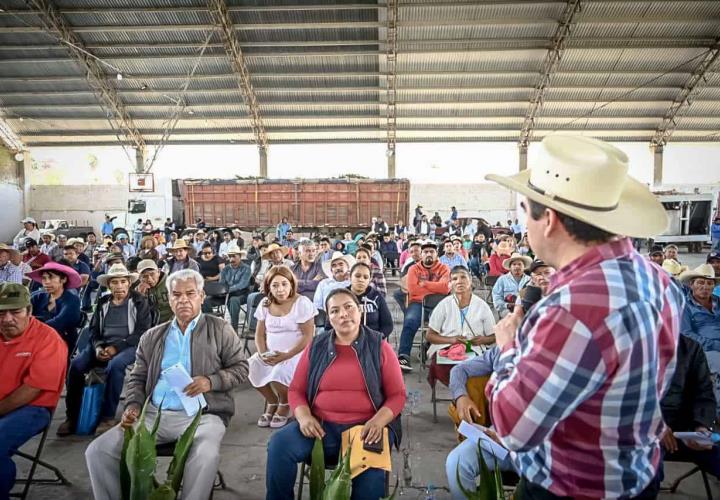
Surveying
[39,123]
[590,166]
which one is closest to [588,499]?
[590,166]

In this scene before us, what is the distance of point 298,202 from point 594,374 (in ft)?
58.4

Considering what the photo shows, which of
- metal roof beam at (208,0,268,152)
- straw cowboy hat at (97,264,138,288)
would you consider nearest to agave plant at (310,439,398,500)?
straw cowboy hat at (97,264,138,288)

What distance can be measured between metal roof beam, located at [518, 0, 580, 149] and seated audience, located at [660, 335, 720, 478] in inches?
550

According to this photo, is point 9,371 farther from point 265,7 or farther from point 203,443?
point 265,7

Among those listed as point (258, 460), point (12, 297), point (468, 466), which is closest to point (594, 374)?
point (468, 466)

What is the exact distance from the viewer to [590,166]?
1.10 m

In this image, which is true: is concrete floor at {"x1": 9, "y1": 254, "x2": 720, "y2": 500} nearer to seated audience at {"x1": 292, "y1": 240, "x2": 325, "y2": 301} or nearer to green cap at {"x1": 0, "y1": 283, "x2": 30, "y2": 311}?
green cap at {"x1": 0, "y1": 283, "x2": 30, "y2": 311}

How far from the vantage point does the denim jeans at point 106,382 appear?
12.1ft

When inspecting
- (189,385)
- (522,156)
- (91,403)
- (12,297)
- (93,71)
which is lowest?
(91,403)

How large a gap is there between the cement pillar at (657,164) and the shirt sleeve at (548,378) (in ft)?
72.9

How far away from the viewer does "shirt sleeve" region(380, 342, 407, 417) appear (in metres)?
2.46

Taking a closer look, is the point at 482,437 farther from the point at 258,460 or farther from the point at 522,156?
the point at 522,156

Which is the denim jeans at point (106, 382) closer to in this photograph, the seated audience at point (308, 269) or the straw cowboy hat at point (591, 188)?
the seated audience at point (308, 269)

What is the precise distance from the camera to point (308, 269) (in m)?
6.11
